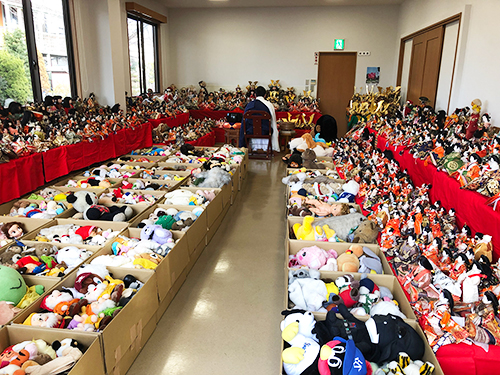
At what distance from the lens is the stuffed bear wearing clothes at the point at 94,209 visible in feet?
10.2

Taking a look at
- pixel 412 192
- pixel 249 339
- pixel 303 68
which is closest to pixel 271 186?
pixel 412 192

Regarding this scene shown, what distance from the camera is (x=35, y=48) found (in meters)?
5.26

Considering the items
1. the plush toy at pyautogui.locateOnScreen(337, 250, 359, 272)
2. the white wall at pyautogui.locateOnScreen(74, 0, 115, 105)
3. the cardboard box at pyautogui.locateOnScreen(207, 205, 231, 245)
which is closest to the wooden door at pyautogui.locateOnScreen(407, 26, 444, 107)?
the cardboard box at pyautogui.locateOnScreen(207, 205, 231, 245)

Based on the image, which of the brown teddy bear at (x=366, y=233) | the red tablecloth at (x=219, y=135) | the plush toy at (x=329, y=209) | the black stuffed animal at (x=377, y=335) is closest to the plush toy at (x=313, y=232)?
the brown teddy bear at (x=366, y=233)

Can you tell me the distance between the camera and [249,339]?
7.45 ft

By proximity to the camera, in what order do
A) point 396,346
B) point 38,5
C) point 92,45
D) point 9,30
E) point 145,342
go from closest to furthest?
point 396,346 → point 145,342 → point 9,30 → point 38,5 → point 92,45

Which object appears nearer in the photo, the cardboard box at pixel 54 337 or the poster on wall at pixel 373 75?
the cardboard box at pixel 54 337

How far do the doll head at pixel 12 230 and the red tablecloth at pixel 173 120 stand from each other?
14.0ft

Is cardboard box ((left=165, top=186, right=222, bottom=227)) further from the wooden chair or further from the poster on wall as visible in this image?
the poster on wall

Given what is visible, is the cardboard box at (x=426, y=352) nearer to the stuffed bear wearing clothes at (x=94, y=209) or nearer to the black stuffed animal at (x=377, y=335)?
the black stuffed animal at (x=377, y=335)

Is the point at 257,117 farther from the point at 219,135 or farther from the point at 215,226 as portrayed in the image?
the point at 215,226

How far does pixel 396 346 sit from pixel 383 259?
2.88 feet

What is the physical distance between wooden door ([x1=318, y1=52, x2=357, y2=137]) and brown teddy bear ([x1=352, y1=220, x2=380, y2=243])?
7180mm

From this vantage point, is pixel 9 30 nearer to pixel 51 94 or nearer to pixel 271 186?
pixel 51 94
